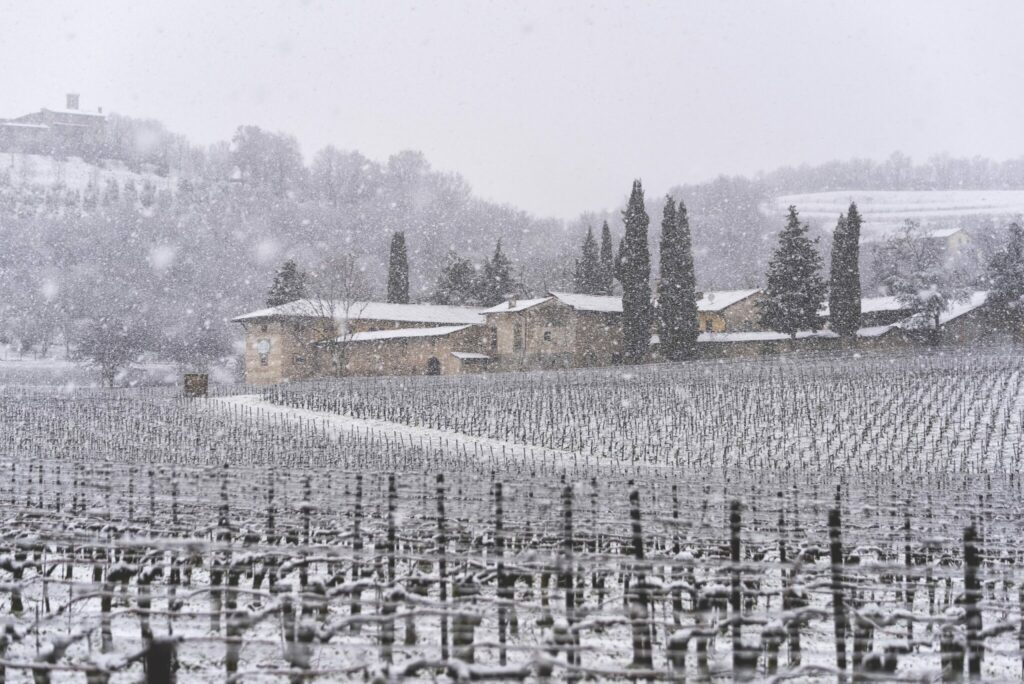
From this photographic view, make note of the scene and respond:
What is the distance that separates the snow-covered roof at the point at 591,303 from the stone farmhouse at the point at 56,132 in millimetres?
94717

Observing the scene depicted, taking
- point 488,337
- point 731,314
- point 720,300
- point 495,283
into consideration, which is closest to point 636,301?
point 488,337

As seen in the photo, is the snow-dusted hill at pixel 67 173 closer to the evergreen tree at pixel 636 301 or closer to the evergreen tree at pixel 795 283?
the evergreen tree at pixel 636 301

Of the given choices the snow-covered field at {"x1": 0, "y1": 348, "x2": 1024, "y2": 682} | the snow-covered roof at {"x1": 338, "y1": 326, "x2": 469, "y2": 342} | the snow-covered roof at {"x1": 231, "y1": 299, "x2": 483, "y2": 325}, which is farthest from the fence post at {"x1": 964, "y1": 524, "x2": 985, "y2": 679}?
the snow-covered roof at {"x1": 231, "y1": 299, "x2": 483, "y2": 325}

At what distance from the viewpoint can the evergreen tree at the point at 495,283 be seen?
6084 cm

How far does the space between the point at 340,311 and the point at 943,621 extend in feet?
155

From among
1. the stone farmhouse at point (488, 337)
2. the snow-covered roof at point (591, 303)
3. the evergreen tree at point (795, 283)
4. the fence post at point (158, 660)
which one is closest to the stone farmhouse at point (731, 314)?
the stone farmhouse at point (488, 337)

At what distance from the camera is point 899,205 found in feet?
346

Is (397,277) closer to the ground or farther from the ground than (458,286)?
farther from the ground

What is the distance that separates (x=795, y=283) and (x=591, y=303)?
1107cm

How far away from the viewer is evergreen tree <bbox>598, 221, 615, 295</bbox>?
60.0 m

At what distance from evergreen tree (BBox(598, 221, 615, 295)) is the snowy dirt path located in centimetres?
2867

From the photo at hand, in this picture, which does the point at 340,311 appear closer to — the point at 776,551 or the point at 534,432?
the point at 534,432

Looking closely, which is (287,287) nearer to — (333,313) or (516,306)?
(333,313)

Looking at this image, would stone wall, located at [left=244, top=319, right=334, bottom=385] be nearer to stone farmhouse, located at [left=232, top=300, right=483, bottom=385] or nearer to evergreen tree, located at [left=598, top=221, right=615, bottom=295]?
stone farmhouse, located at [left=232, top=300, right=483, bottom=385]
